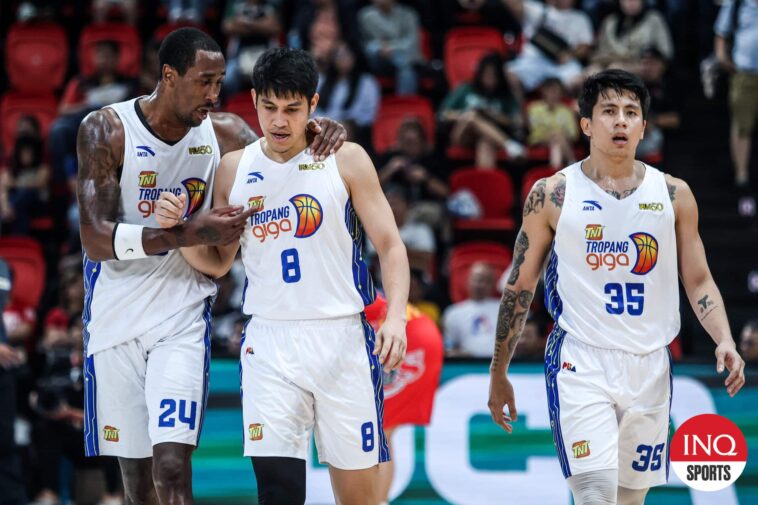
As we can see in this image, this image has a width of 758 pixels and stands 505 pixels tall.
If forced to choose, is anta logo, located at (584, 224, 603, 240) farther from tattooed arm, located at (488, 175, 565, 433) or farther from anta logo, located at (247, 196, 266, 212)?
anta logo, located at (247, 196, 266, 212)

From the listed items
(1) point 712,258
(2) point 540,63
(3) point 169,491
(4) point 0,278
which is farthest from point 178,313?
(2) point 540,63

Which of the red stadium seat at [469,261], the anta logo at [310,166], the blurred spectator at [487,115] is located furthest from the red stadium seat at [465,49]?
the anta logo at [310,166]

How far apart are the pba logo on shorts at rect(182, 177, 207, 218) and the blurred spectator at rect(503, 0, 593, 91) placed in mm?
8502

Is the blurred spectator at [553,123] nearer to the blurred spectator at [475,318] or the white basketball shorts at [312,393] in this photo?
the blurred spectator at [475,318]

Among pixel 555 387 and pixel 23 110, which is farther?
pixel 23 110

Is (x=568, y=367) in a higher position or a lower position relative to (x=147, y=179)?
lower

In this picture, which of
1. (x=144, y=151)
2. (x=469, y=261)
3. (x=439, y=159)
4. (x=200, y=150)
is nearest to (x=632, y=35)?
(x=439, y=159)

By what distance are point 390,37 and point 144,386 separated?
9608 mm

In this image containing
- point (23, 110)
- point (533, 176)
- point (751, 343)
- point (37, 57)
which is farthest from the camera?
point (37, 57)

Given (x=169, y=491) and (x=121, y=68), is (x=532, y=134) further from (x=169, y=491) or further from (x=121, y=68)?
(x=169, y=491)

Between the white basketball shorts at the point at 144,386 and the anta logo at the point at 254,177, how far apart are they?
74cm

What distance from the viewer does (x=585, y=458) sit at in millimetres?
5633

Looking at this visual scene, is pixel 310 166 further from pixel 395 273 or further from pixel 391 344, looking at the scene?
pixel 391 344

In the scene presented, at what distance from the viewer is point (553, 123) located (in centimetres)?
1325
